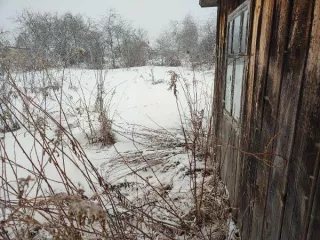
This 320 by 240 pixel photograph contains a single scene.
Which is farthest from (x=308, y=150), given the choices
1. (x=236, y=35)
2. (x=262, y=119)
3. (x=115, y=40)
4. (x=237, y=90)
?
(x=115, y=40)

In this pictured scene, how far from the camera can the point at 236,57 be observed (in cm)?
257

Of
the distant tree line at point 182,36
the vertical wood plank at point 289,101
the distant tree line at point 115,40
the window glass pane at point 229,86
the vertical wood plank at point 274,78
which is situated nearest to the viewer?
the vertical wood plank at point 289,101

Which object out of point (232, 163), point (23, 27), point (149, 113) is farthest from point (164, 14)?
point (232, 163)

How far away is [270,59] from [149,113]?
18.5 feet

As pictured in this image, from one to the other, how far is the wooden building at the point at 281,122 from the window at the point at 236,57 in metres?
0.05

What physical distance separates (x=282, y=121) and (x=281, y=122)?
13 millimetres

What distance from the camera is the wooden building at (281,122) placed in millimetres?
895

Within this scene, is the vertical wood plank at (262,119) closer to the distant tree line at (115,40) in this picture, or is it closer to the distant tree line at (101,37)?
the distant tree line at (115,40)

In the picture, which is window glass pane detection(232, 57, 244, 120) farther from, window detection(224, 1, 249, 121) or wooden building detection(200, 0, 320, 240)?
wooden building detection(200, 0, 320, 240)

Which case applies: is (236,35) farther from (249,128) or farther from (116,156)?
(116,156)

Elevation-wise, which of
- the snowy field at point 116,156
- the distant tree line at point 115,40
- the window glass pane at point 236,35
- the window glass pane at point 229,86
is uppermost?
the distant tree line at point 115,40

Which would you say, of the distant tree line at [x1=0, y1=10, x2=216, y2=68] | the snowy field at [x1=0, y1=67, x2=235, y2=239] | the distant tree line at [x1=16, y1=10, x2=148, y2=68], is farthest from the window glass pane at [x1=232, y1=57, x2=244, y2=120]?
the distant tree line at [x1=16, y1=10, x2=148, y2=68]

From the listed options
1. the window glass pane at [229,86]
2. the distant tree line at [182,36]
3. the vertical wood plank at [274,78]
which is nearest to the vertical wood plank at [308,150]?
the vertical wood plank at [274,78]

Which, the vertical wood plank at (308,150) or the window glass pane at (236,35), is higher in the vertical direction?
the window glass pane at (236,35)
